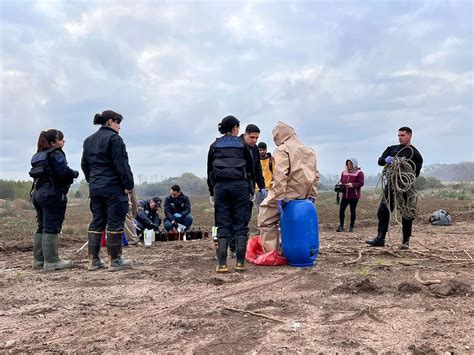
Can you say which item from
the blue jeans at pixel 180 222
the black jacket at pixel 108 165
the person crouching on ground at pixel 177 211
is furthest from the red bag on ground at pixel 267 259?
the blue jeans at pixel 180 222

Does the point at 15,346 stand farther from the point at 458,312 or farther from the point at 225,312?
the point at 458,312

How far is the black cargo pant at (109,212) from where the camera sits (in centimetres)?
604

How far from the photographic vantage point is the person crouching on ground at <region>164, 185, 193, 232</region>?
32.7 ft

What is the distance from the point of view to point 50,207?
620cm

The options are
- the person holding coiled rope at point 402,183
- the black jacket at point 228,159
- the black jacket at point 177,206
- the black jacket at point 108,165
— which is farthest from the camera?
the black jacket at point 177,206

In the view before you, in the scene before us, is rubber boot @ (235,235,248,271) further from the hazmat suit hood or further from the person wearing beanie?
the hazmat suit hood

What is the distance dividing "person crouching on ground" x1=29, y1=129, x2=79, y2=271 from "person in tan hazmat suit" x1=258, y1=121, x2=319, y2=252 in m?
2.72

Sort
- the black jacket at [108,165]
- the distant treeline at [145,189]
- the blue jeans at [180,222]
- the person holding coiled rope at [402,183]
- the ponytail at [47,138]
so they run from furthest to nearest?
the distant treeline at [145,189]
the blue jeans at [180,222]
the person holding coiled rope at [402,183]
the ponytail at [47,138]
the black jacket at [108,165]

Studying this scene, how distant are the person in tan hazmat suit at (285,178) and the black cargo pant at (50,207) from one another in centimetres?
276

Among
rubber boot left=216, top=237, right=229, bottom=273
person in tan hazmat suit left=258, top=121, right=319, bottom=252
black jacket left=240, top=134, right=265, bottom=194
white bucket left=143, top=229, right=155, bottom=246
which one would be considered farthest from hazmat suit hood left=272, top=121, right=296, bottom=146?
white bucket left=143, top=229, right=155, bottom=246

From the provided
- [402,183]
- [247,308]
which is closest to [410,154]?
[402,183]

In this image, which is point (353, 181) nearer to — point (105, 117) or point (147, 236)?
point (147, 236)

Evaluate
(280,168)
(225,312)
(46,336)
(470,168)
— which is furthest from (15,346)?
(470,168)

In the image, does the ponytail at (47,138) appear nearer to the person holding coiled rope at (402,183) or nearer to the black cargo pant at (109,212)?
the black cargo pant at (109,212)
